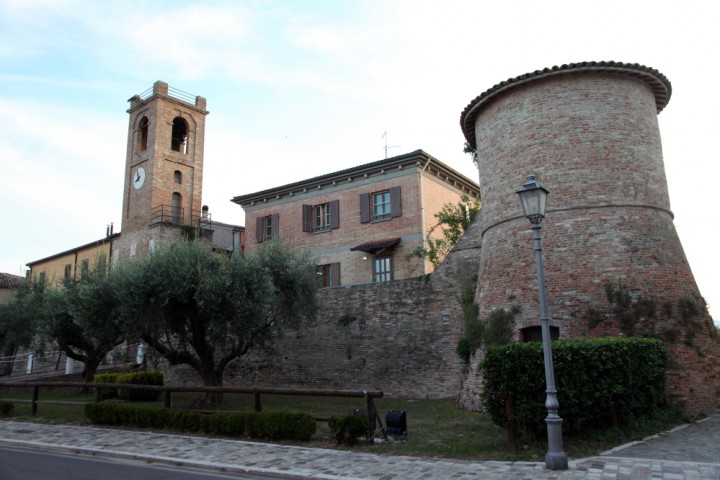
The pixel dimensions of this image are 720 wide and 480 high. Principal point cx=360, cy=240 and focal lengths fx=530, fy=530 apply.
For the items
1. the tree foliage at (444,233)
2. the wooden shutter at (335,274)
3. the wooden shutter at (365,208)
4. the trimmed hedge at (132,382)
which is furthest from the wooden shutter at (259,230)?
the trimmed hedge at (132,382)

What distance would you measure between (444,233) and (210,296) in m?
12.5

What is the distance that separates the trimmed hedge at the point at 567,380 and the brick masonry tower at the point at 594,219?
2.28m

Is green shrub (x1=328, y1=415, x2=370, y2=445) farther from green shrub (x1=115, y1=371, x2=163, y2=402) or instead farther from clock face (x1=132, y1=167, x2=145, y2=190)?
clock face (x1=132, y1=167, x2=145, y2=190)

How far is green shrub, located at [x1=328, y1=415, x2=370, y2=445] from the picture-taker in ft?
32.6

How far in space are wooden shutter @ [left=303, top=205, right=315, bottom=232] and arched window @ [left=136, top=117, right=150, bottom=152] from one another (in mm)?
15675

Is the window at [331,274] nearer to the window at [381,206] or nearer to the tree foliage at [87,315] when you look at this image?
the window at [381,206]

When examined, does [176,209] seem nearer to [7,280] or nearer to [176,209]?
[176,209]

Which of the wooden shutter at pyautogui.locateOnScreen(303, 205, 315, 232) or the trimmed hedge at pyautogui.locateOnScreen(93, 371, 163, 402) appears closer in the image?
Answer: the trimmed hedge at pyautogui.locateOnScreen(93, 371, 163, 402)

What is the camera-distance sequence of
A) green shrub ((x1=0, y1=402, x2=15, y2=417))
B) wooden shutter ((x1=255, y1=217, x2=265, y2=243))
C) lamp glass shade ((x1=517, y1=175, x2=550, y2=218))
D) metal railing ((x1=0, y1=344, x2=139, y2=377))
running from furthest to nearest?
metal railing ((x1=0, y1=344, x2=139, y2=377)) < wooden shutter ((x1=255, y1=217, x2=265, y2=243)) < green shrub ((x1=0, y1=402, x2=15, y2=417)) < lamp glass shade ((x1=517, y1=175, x2=550, y2=218))

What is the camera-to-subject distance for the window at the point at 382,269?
984 inches

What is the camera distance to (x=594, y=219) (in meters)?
12.7

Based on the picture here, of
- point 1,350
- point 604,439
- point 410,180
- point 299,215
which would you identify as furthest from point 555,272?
point 1,350

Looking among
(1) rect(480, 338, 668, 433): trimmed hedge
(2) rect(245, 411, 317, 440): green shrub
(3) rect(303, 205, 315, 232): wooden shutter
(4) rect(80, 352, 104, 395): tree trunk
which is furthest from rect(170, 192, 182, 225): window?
(1) rect(480, 338, 668, 433): trimmed hedge

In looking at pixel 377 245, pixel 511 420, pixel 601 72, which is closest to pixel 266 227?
pixel 377 245
